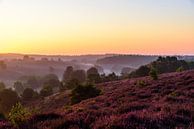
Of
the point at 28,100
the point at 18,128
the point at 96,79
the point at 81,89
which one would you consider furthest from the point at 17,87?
the point at 18,128

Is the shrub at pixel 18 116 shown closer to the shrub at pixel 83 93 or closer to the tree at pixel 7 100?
the shrub at pixel 83 93

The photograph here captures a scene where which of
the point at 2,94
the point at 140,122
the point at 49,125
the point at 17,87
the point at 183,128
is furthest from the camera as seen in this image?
the point at 17,87

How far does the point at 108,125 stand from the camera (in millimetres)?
11398

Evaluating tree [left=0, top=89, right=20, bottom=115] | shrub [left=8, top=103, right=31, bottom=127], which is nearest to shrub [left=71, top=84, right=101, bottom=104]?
shrub [left=8, top=103, right=31, bottom=127]

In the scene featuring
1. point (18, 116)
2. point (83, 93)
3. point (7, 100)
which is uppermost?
point (18, 116)

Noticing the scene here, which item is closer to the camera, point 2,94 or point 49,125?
point 49,125

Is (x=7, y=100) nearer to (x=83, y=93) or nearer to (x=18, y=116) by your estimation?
(x=83, y=93)

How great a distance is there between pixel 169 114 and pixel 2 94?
Result: 2991 inches

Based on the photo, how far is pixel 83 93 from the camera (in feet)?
151

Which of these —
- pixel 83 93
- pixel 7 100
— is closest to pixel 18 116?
→ pixel 83 93

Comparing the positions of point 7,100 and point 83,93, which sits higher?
point 83,93

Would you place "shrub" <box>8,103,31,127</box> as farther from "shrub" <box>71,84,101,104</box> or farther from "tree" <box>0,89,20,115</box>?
"tree" <box>0,89,20,115</box>

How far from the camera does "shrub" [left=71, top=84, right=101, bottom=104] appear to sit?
4528cm

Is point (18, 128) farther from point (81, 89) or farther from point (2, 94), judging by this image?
point (2, 94)
